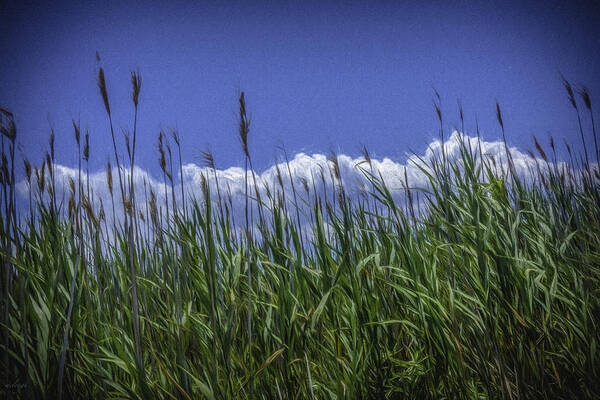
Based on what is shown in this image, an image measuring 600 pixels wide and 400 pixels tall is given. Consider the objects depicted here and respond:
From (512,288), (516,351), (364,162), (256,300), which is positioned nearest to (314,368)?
(256,300)

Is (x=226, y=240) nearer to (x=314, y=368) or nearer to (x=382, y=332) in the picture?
(x=314, y=368)

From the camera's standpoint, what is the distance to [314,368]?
1467 mm

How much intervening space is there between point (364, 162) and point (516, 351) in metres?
1.24

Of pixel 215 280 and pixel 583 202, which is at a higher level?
pixel 583 202

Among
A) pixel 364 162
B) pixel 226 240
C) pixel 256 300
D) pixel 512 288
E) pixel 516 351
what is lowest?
pixel 516 351

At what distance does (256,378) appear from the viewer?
4.38 feet

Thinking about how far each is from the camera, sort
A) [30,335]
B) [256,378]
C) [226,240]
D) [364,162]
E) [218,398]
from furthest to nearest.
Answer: [364,162] → [226,240] → [30,335] → [256,378] → [218,398]

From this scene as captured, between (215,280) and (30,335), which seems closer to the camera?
(30,335)

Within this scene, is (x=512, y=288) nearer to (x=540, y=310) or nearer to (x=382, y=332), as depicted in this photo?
(x=540, y=310)

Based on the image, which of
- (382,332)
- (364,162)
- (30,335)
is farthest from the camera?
(364,162)

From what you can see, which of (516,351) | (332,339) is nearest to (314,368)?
(332,339)

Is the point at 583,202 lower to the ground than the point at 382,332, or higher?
higher

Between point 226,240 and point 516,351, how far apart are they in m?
1.56

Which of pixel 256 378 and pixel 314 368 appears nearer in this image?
pixel 256 378
